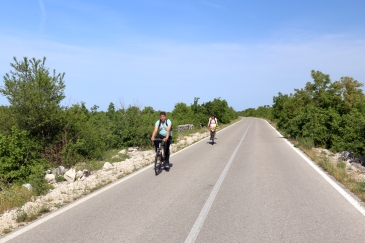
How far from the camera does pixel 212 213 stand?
6.44m

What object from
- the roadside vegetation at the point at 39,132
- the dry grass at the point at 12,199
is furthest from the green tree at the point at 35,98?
the dry grass at the point at 12,199

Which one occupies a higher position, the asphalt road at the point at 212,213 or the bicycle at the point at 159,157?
the bicycle at the point at 159,157

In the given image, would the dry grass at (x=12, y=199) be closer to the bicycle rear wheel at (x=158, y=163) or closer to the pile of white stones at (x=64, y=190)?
the pile of white stones at (x=64, y=190)

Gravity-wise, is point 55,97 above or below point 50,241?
above

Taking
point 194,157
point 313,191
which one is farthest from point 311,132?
point 313,191

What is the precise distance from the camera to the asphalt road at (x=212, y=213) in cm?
522

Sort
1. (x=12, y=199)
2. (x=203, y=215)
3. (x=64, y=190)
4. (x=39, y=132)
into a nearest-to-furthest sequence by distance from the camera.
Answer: (x=203, y=215) < (x=12, y=199) < (x=64, y=190) < (x=39, y=132)

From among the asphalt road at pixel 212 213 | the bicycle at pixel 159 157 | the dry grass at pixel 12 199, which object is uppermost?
the bicycle at pixel 159 157

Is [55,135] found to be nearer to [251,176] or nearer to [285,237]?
[251,176]

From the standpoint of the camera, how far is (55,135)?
14.6 m

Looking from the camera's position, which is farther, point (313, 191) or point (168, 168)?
point (168, 168)

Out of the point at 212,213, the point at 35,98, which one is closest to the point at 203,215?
the point at 212,213

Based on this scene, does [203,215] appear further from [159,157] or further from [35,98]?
[35,98]

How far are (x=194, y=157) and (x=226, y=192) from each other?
7.04 metres
